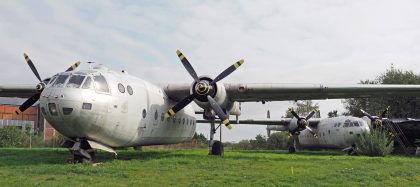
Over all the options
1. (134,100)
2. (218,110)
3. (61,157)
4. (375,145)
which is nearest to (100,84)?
(134,100)

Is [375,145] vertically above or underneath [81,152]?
underneath

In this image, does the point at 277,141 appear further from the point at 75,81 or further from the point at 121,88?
the point at 75,81

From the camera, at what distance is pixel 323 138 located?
34250 mm

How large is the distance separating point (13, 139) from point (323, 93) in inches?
1301

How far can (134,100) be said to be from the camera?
49.5ft

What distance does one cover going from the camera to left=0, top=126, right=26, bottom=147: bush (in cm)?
4109

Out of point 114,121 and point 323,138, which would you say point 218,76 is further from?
point 323,138

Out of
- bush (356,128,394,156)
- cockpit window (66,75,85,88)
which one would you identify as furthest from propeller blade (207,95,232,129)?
bush (356,128,394,156)

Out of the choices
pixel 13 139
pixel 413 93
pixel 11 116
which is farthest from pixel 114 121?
pixel 11 116

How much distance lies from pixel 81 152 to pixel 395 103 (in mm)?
39547

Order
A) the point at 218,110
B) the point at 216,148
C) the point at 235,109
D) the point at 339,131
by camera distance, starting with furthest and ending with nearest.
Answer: the point at 339,131
the point at 235,109
the point at 216,148
the point at 218,110

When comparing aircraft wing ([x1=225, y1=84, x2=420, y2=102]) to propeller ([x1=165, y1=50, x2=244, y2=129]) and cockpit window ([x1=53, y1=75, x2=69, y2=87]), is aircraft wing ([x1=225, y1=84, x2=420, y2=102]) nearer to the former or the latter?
propeller ([x1=165, y1=50, x2=244, y2=129])

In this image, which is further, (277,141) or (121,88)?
(277,141)

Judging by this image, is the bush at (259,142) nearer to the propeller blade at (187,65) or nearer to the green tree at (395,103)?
the green tree at (395,103)
